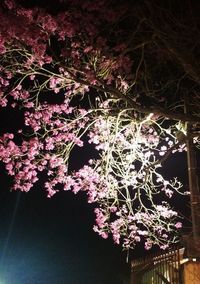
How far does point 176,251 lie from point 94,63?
4045 millimetres

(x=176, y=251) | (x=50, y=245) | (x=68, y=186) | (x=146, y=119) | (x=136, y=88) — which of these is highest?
(x=50, y=245)

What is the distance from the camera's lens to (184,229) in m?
8.73

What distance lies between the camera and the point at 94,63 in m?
7.70

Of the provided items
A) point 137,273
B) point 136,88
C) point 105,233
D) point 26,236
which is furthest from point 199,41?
point 26,236

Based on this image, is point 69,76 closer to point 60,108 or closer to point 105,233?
point 60,108

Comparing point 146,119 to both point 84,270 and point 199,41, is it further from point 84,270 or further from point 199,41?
point 84,270

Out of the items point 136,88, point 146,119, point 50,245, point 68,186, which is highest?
point 50,245

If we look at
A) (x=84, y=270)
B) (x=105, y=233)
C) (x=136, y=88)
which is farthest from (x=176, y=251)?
(x=84, y=270)

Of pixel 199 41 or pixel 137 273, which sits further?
pixel 137 273

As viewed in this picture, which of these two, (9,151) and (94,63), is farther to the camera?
(9,151)

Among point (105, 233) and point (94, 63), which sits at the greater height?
point (94, 63)

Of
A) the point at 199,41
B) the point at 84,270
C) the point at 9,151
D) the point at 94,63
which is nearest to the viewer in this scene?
the point at 199,41

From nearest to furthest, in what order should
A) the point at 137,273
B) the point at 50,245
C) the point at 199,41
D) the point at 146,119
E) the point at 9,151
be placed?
the point at 199,41, the point at 146,119, the point at 9,151, the point at 137,273, the point at 50,245

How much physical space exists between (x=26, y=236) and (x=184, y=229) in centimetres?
1432
